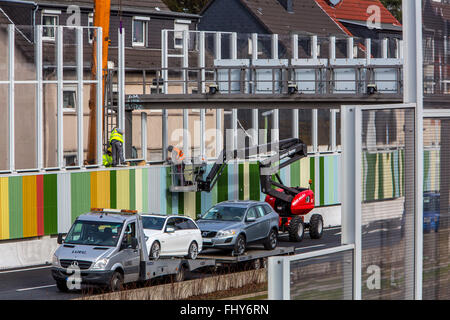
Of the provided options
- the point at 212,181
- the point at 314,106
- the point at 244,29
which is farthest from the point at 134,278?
the point at 244,29

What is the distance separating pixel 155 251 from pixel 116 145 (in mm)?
8977

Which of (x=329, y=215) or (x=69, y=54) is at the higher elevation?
A: (x=69, y=54)

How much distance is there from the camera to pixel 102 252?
21578mm

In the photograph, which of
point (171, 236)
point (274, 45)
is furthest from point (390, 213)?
point (274, 45)

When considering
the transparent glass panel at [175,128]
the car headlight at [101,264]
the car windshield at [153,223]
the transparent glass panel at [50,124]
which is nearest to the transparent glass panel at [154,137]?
the transparent glass panel at [175,128]

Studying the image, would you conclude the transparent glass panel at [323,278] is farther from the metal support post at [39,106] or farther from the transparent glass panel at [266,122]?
the transparent glass panel at [266,122]

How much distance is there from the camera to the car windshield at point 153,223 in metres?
24.3

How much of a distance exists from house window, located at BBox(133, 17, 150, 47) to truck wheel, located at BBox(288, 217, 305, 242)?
21236 millimetres

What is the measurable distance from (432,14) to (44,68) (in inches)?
856

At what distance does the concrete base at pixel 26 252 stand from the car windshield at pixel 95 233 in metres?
5.37

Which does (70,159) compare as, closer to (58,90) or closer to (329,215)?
(58,90)

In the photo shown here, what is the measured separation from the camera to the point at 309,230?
33.7 m

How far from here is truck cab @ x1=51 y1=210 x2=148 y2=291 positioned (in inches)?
842

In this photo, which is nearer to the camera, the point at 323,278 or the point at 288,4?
the point at 323,278
